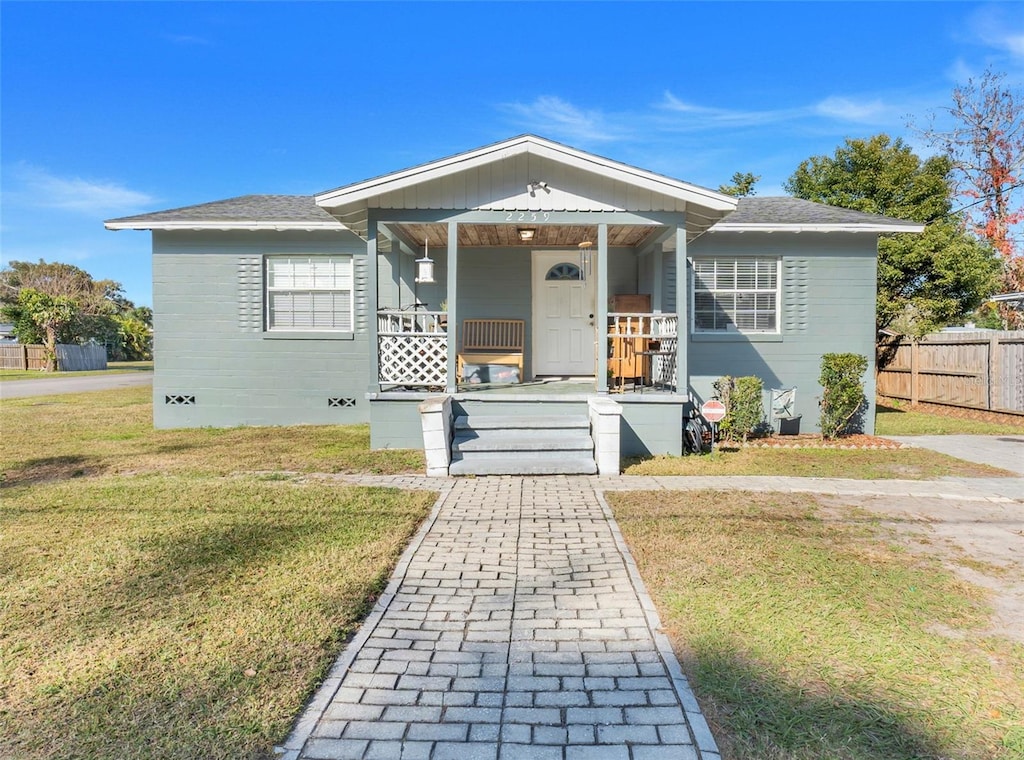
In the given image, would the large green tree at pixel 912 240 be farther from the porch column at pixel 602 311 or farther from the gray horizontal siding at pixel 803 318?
the porch column at pixel 602 311

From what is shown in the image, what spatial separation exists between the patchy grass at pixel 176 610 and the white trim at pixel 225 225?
5624mm

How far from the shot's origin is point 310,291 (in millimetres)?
10672

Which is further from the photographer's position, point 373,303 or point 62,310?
point 62,310

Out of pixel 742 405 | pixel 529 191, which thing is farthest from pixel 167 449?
pixel 742 405

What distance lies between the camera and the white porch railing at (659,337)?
8.12m

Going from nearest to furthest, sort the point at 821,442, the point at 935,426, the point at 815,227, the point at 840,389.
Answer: the point at 840,389 < the point at 821,442 < the point at 815,227 < the point at 935,426

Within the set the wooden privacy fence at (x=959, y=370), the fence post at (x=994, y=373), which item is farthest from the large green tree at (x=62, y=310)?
the fence post at (x=994, y=373)

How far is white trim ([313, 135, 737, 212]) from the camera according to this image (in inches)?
300

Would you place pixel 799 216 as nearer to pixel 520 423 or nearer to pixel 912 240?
pixel 912 240

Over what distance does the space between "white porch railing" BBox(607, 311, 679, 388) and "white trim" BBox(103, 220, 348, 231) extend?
4951mm

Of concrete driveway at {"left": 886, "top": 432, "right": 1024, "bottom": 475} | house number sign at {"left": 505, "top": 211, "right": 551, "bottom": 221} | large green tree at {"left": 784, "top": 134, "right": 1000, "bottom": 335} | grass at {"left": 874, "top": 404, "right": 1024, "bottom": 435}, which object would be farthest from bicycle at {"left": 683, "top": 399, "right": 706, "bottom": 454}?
large green tree at {"left": 784, "top": 134, "right": 1000, "bottom": 335}

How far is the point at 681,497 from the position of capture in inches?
227

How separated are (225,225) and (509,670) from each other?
960 cm

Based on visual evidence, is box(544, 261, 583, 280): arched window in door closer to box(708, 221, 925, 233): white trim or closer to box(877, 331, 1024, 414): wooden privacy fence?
box(708, 221, 925, 233): white trim
